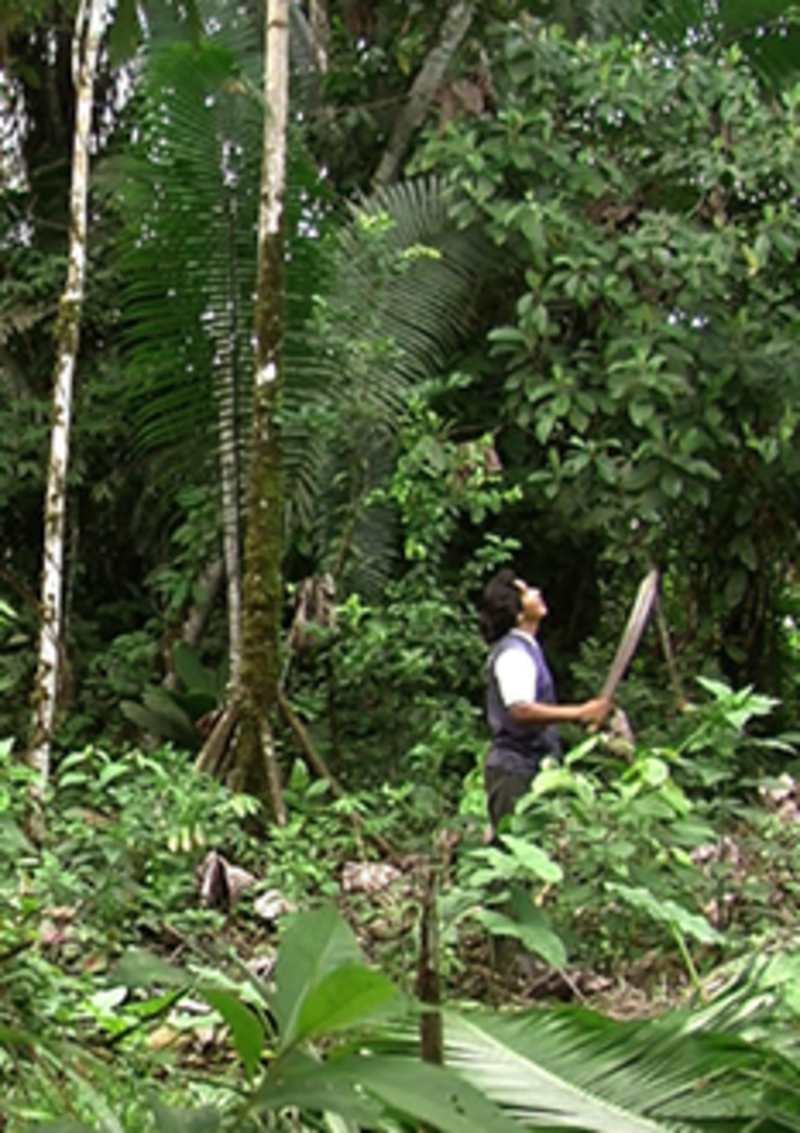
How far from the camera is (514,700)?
15.3 feet

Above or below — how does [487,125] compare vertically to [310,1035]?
above

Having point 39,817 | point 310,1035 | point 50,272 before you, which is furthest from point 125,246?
point 310,1035

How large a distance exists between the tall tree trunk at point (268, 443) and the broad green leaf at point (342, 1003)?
16.4 feet

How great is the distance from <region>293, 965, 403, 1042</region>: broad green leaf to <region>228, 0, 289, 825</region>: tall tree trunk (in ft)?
16.4

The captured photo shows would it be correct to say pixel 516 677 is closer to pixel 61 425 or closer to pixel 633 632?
→ pixel 633 632

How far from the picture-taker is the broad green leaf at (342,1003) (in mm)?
1004

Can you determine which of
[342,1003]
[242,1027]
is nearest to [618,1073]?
[242,1027]

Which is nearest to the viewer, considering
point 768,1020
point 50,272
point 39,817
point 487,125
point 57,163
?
point 768,1020

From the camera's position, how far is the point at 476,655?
6977 mm

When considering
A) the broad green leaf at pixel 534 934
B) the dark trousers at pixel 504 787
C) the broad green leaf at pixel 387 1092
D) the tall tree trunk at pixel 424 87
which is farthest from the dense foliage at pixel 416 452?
the broad green leaf at pixel 387 1092

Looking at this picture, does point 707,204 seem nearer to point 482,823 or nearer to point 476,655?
point 476,655

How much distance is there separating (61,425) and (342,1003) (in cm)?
571

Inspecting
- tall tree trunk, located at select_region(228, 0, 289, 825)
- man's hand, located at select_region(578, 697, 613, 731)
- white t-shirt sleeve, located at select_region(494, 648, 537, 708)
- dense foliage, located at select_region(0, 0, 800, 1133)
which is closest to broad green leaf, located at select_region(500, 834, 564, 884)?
dense foliage, located at select_region(0, 0, 800, 1133)

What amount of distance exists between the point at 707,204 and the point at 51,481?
3416 mm
